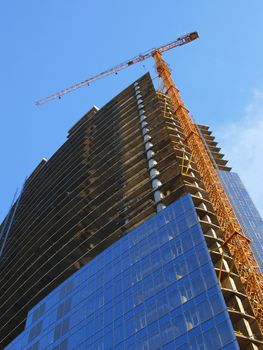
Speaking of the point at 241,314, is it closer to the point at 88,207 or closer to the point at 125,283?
the point at 125,283

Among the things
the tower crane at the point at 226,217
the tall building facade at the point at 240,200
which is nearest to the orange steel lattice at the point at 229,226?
the tower crane at the point at 226,217

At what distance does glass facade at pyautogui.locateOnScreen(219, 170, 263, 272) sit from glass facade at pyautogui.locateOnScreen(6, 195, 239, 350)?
31455 mm

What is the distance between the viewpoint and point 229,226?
65188mm

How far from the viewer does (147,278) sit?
60.0m

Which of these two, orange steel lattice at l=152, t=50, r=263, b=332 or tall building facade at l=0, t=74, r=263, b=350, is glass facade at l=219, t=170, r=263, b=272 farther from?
tall building facade at l=0, t=74, r=263, b=350

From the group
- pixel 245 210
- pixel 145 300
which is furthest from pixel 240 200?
pixel 145 300

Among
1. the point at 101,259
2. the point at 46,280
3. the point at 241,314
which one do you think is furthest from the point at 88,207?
the point at 241,314

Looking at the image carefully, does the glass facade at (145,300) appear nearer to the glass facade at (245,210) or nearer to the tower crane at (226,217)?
the tower crane at (226,217)

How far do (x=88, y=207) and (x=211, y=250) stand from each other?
36.6 m

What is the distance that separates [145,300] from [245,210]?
186ft

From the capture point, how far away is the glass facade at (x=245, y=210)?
96.7 m

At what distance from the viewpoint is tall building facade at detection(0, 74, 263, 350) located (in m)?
52.8

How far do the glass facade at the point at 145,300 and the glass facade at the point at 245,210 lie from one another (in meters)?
31.5

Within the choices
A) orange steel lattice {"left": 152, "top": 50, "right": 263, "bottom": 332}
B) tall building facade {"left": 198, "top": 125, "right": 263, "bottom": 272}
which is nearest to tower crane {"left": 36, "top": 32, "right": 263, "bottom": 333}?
orange steel lattice {"left": 152, "top": 50, "right": 263, "bottom": 332}
